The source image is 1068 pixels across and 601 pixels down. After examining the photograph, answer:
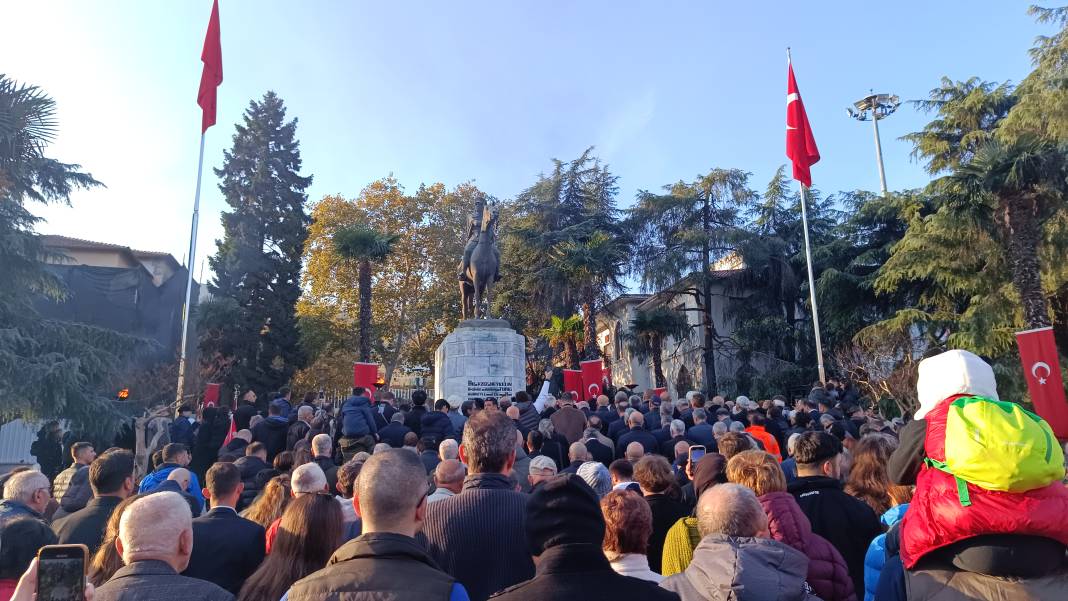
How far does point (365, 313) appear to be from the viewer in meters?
26.7

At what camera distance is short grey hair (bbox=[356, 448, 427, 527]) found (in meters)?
2.25

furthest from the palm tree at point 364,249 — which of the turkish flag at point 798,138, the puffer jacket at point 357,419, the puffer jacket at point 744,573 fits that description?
the puffer jacket at point 744,573

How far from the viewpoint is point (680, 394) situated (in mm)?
32344

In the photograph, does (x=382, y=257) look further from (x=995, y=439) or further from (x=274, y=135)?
(x=995, y=439)

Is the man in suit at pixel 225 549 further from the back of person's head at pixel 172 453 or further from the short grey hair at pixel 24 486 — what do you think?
the back of person's head at pixel 172 453

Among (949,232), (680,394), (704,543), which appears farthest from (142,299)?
(704,543)

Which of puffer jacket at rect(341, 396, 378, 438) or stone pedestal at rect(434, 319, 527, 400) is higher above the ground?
stone pedestal at rect(434, 319, 527, 400)

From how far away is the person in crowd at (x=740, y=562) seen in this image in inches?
95.5

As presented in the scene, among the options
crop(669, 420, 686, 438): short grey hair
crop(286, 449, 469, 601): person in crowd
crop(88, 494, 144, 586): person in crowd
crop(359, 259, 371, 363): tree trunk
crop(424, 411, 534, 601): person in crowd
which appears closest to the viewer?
crop(286, 449, 469, 601): person in crowd

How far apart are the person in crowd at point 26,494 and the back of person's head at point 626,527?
339cm

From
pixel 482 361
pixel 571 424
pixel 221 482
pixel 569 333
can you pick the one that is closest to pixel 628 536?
pixel 221 482

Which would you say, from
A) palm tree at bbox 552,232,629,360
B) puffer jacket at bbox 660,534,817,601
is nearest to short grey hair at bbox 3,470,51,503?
puffer jacket at bbox 660,534,817,601

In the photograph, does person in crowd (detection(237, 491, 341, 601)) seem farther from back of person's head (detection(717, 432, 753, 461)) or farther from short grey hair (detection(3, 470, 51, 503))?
back of person's head (detection(717, 432, 753, 461))

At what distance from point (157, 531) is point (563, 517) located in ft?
4.90
